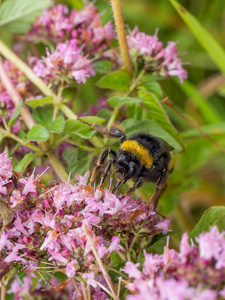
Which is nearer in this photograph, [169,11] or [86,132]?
[86,132]

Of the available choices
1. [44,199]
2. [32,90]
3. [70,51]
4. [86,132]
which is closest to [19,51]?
[32,90]

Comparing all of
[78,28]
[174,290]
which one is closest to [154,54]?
[78,28]

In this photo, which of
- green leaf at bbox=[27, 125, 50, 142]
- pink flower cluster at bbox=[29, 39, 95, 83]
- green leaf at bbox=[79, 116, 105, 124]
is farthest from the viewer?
pink flower cluster at bbox=[29, 39, 95, 83]

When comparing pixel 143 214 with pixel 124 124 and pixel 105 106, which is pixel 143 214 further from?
pixel 105 106

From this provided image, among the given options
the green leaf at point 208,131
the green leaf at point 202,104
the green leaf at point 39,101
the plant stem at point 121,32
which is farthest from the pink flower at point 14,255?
the green leaf at point 202,104

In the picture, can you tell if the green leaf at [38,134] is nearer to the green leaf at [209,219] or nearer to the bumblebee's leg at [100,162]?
the bumblebee's leg at [100,162]

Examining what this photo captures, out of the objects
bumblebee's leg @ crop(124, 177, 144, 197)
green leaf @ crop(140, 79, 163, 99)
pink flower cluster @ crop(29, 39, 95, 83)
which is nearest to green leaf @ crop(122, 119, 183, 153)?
green leaf @ crop(140, 79, 163, 99)

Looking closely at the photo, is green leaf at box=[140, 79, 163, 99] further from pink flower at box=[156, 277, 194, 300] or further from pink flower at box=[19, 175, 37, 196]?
pink flower at box=[156, 277, 194, 300]
